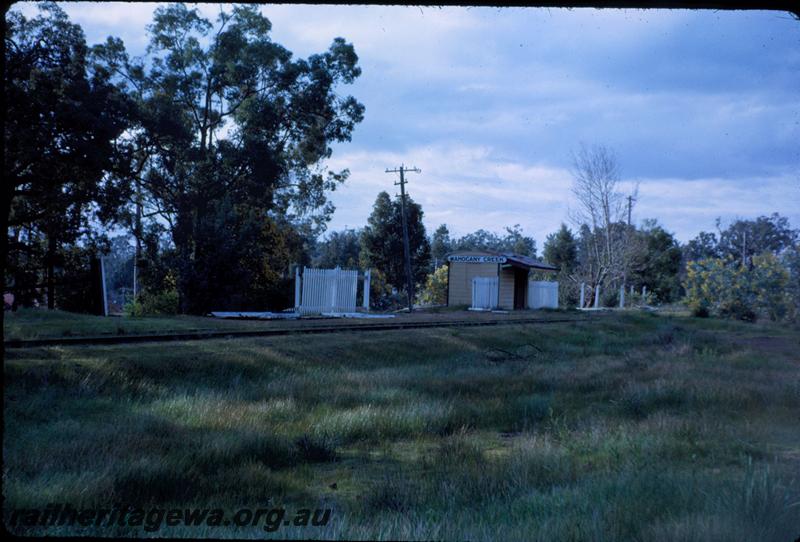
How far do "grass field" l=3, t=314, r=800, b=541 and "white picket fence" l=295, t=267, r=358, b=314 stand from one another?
13.1m

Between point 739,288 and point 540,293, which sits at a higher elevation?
point 739,288

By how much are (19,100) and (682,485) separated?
18528 millimetres

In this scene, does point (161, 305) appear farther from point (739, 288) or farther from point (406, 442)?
point (739, 288)

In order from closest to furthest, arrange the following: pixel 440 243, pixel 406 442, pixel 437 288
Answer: pixel 406 442, pixel 437 288, pixel 440 243

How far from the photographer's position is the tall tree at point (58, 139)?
49.2 feet

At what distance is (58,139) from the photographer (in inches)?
714

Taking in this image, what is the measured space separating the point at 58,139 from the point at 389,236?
3170cm

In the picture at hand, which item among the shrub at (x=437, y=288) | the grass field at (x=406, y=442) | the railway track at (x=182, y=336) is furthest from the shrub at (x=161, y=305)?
the shrub at (x=437, y=288)

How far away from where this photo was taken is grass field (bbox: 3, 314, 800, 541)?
3820mm

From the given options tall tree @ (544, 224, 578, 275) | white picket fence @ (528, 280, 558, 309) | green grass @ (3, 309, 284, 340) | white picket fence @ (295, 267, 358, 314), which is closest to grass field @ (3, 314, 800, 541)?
green grass @ (3, 309, 284, 340)

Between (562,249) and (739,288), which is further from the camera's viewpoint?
(562,249)

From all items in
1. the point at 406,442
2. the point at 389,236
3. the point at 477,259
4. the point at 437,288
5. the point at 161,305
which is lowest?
the point at 406,442

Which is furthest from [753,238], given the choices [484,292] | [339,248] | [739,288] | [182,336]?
[339,248]

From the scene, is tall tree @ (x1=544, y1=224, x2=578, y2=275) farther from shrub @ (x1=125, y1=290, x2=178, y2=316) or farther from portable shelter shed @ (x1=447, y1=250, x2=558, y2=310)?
shrub @ (x1=125, y1=290, x2=178, y2=316)
